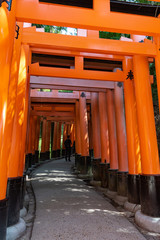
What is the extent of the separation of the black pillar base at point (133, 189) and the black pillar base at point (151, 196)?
0.81 m

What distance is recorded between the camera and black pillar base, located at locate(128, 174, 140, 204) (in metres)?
4.49

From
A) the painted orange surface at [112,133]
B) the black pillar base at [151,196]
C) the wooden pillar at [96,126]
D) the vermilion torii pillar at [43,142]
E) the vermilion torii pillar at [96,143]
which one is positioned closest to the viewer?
the black pillar base at [151,196]

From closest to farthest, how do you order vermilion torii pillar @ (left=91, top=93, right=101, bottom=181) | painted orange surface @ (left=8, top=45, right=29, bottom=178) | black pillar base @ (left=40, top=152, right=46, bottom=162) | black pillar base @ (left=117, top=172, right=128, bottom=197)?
painted orange surface @ (left=8, top=45, right=29, bottom=178) < black pillar base @ (left=117, top=172, right=128, bottom=197) < vermilion torii pillar @ (left=91, top=93, right=101, bottom=181) < black pillar base @ (left=40, top=152, right=46, bottom=162)

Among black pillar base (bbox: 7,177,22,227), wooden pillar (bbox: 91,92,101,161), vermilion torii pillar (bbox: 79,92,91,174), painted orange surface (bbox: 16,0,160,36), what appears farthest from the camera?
vermilion torii pillar (bbox: 79,92,91,174)

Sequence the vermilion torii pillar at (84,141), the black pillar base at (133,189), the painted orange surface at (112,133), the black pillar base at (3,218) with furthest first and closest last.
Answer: the vermilion torii pillar at (84,141)
the painted orange surface at (112,133)
the black pillar base at (133,189)
the black pillar base at (3,218)

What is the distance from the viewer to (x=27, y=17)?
2.95 m

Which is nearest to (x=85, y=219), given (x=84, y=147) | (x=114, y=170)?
(x=114, y=170)

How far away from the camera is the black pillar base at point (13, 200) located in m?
3.16

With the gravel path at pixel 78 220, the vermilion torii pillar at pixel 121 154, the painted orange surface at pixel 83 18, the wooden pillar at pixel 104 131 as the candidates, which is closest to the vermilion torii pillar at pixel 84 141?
the wooden pillar at pixel 104 131

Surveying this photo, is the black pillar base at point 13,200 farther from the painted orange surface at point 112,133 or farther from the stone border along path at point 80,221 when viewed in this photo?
the painted orange surface at point 112,133

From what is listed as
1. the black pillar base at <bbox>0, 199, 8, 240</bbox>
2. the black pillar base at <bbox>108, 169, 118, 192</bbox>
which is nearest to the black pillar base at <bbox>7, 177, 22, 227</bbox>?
the black pillar base at <bbox>0, 199, 8, 240</bbox>

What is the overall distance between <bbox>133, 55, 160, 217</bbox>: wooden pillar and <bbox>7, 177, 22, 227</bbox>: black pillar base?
2.44 meters

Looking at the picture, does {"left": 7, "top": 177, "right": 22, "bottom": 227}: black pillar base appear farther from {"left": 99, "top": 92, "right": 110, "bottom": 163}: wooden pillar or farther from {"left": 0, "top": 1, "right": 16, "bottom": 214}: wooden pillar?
{"left": 99, "top": 92, "right": 110, "bottom": 163}: wooden pillar

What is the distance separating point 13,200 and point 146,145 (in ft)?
9.07
